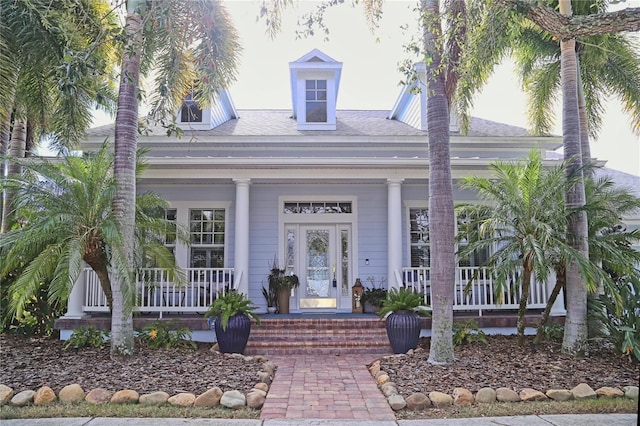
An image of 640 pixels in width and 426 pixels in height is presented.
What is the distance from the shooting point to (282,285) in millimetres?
10250

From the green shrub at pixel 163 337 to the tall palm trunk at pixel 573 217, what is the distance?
19.2 ft

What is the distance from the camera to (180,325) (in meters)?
8.24

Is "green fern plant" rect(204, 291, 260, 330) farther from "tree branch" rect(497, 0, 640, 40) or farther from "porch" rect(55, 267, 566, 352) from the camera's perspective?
"tree branch" rect(497, 0, 640, 40)

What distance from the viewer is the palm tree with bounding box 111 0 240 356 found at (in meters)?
6.53

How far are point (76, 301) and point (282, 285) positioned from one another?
4.10 m

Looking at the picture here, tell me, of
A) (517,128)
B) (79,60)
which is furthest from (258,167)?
(517,128)

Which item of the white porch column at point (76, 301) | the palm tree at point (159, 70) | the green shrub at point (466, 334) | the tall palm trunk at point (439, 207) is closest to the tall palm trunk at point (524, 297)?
the green shrub at point (466, 334)

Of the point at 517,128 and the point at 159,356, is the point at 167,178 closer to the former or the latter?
the point at 159,356

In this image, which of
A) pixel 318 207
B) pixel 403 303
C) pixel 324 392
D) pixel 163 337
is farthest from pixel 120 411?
pixel 318 207

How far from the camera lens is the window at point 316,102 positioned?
1209cm

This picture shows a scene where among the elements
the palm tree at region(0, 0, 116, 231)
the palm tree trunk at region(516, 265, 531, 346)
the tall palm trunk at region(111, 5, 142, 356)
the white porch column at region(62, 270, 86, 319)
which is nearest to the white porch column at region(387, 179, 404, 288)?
the palm tree trunk at region(516, 265, 531, 346)

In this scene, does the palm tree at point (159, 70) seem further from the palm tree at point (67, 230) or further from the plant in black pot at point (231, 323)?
the plant in black pot at point (231, 323)

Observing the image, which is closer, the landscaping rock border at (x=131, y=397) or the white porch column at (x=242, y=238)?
the landscaping rock border at (x=131, y=397)

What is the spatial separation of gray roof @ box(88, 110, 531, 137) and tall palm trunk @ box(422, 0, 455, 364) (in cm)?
502
